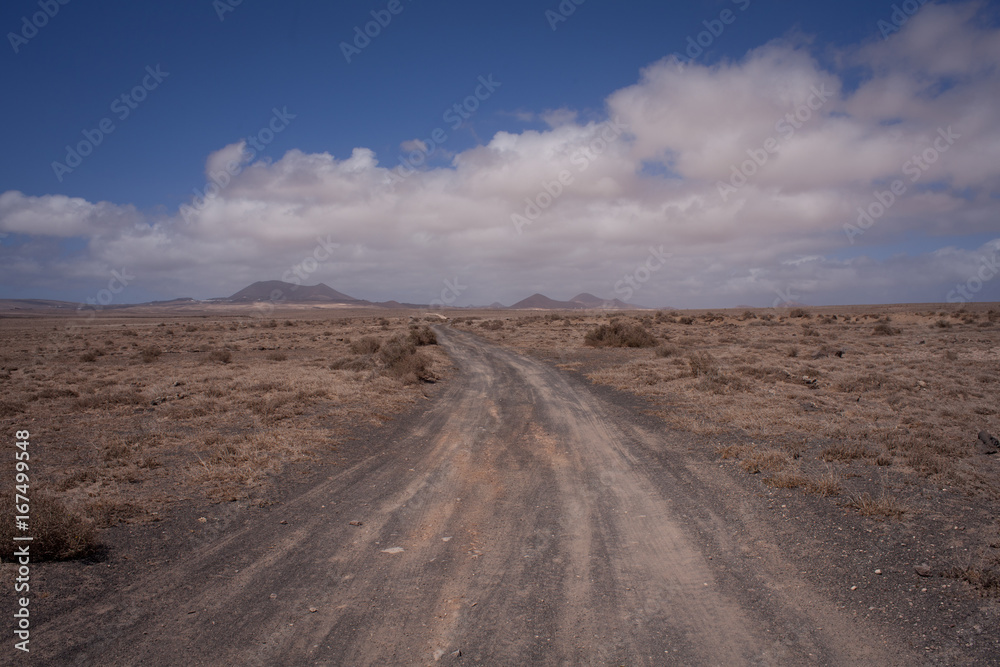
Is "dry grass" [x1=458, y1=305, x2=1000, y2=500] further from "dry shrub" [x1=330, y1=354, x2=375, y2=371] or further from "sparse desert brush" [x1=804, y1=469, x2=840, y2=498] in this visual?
"dry shrub" [x1=330, y1=354, x2=375, y2=371]

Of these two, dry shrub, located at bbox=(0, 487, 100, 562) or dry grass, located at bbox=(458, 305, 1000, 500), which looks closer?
dry shrub, located at bbox=(0, 487, 100, 562)

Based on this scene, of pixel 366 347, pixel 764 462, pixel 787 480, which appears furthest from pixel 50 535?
pixel 366 347

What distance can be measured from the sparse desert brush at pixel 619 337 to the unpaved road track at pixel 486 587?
2468 centimetres

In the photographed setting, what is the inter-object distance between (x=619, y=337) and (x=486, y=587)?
98.1 ft

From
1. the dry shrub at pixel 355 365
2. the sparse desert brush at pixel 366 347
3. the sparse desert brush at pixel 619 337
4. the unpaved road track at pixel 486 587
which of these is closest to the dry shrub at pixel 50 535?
the unpaved road track at pixel 486 587

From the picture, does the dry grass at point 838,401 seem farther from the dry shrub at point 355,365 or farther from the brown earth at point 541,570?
the dry shrub at point 355,365

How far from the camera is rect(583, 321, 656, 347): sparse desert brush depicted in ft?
108

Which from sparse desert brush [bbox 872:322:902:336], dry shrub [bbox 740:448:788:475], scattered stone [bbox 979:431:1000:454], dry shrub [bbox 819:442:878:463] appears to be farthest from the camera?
sparse desert brush [bbox 872:322:902:336]

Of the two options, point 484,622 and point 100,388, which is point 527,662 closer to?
point 484,622

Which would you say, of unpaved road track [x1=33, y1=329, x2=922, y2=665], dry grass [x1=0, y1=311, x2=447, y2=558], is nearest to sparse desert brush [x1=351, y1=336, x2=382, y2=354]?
dry grass [x1=0, y1=311, x2=447, y2=558]

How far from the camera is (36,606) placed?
4.59 m

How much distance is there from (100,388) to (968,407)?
26.0m

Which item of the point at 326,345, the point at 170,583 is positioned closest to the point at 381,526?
the point at 170,583

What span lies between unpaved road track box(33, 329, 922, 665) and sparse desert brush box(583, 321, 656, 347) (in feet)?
81.0
